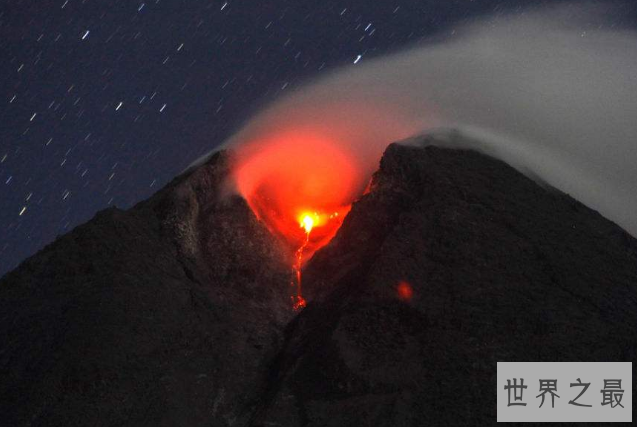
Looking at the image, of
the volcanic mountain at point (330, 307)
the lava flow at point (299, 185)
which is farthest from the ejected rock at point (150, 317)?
the lava flow at point (299, 185)

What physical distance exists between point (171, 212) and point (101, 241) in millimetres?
2613

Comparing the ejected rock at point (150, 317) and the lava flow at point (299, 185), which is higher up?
the lava flow at point (299, 185)

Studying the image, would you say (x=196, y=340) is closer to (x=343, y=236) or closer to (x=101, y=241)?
(x=101, y=241)

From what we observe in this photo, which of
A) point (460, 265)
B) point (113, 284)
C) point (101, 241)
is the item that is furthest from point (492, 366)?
point (101, 241)

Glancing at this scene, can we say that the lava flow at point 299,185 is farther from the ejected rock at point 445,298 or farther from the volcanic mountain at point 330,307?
the ejected rock at point 445,298

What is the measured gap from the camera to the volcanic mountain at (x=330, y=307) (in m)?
15.7

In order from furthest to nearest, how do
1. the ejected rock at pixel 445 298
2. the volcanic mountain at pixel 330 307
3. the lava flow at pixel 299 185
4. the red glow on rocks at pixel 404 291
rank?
the lava flow at pixel 299 185 < the red glow on rocks at pixel 404 291 < the volcanic mountain at pixel 330 307 < the ejected rock at pixel 445 298

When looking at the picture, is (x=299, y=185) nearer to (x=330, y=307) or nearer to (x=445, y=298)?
(x=330, y=307)

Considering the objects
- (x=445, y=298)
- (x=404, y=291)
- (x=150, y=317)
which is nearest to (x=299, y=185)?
(x=150, y=317)

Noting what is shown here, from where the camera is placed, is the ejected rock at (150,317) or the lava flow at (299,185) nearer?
the ejected rock at (150,317)

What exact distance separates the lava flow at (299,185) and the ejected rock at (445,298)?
331 cm

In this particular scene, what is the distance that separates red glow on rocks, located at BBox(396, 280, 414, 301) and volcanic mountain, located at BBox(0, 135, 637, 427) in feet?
0.14

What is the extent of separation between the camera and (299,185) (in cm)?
2708

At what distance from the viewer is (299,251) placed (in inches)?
948
